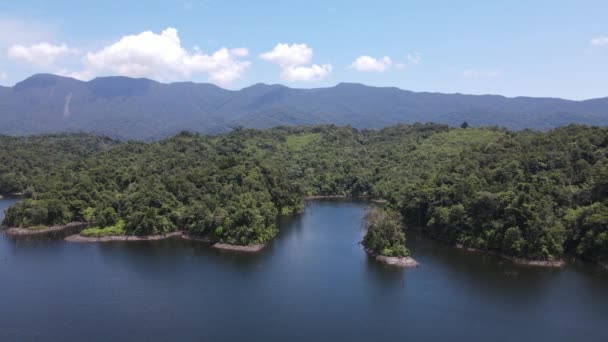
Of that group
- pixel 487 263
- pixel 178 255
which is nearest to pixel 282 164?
pixel 178 255

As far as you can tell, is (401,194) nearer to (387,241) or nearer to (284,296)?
(387,241)

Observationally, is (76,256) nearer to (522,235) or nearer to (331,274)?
(331,274)

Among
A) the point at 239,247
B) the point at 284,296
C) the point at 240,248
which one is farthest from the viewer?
the point at 239,247

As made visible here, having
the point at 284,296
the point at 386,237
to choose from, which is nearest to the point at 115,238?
the point at 284,296

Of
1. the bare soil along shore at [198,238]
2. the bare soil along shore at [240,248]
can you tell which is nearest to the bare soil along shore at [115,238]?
the bare soil along shore at [198,238]

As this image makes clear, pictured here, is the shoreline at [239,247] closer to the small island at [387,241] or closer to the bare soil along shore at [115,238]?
the bare soil along shore at [115,238]
